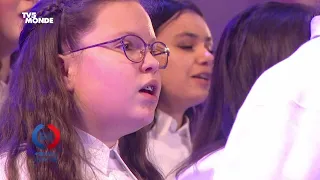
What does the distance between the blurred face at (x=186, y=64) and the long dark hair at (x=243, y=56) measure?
7.3 inches

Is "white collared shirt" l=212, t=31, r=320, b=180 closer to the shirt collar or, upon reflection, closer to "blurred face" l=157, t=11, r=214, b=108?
the shirt collar

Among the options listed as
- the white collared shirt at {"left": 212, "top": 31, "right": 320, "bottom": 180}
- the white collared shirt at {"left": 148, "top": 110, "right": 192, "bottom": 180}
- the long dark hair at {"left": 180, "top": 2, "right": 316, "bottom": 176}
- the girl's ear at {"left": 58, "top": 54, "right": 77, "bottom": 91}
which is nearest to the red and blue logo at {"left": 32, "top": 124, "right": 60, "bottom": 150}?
the girl's ear at {"left": 58, "top": 54, "right": 77, "bottom": 91}

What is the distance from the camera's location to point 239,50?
6.08 ft

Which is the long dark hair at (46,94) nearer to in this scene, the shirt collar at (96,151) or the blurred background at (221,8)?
the shirt collar at (96,151)

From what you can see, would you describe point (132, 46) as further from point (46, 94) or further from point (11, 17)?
point (11, 17)

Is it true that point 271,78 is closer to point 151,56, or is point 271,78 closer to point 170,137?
point 151,56

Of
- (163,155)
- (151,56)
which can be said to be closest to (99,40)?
(151,56)

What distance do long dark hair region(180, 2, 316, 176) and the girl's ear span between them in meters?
0.55

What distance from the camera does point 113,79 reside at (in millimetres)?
1252

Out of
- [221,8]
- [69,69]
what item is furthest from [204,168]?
[221,8]

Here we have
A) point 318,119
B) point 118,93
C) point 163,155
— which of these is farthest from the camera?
point 163,155

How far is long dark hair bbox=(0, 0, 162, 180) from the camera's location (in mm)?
1217

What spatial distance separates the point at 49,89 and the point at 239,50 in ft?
2.52

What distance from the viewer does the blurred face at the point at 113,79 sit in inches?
49.4
